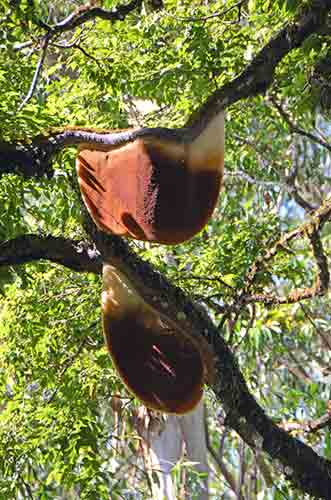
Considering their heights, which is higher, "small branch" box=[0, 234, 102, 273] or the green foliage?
the green foliage

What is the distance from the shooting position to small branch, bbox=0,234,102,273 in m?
3.45

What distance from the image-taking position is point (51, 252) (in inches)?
139

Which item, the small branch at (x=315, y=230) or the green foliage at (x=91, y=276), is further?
the green foliage at (x=91, y=276)

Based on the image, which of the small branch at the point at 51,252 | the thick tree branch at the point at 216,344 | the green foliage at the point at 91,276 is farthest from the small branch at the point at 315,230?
the small branch at the point at 51,252

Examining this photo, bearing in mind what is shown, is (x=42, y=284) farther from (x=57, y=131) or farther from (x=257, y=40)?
(x=57, y=131)

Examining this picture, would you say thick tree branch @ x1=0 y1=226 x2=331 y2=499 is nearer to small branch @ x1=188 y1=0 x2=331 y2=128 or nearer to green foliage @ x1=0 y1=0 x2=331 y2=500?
green foliage @ x1=0 y1=0 x2=331 y2=500

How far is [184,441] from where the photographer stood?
24.4ft

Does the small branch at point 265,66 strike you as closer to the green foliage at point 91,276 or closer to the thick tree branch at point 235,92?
the thick tree branch at point 235,92

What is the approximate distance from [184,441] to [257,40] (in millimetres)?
3332

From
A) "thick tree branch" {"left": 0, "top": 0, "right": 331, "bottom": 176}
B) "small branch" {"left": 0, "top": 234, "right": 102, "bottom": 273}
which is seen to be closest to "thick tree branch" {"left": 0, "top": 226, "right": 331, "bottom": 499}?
"small branch" {"left": 0, "top": 234, "right": 102, "bottom": 273}

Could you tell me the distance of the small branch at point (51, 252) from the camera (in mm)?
3453

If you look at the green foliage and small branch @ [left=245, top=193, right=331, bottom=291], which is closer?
small branch @ [left=245, top=193, right=331, bottom=291]

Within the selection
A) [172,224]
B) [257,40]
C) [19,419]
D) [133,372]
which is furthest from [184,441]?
[172,224]

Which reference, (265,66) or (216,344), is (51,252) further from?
(265,66)
